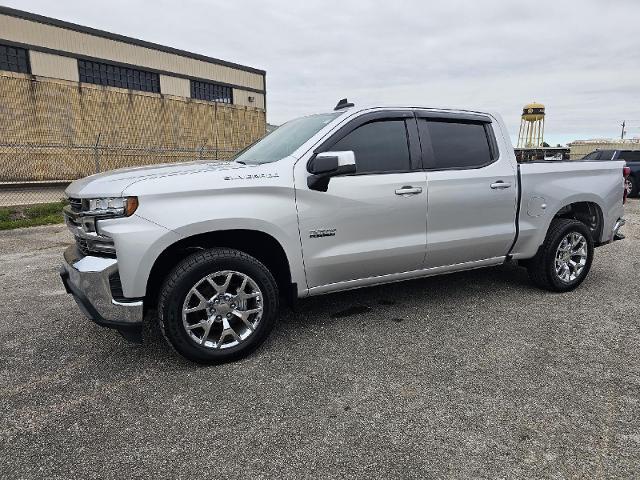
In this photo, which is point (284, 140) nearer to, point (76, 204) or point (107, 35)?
point (76, 204)

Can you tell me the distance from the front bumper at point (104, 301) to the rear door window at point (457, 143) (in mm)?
2683

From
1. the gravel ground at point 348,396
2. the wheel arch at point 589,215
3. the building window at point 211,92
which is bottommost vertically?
the gravel ground at point 348,396

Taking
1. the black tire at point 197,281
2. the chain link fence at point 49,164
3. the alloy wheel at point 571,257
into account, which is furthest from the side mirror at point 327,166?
the chain link fence at point 49,164

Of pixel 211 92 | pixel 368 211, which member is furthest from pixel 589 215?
pixel 211 92

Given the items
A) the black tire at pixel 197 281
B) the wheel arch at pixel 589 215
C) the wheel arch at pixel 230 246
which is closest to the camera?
the black tire at pixel 197 281

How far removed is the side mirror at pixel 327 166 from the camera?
312 cm

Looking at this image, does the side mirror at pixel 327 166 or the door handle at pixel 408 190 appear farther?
the door handle at pixel 408 190

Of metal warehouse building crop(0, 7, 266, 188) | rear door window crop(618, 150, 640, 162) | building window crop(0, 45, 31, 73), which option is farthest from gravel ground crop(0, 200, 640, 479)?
building window crop(0, 45, 31, 73)

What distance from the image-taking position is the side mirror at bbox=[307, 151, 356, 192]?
3.12m

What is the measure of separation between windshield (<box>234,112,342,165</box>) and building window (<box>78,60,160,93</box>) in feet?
80.9

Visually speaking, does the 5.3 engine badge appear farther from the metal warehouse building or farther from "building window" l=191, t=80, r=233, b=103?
"building window" l=191, t=80, r=233, b=103

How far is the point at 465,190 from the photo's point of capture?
12.8 feet

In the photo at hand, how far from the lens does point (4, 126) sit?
1730 centimetres

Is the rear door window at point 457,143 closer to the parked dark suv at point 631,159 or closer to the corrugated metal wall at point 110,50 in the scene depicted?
the parked dark suv at point 631,159
